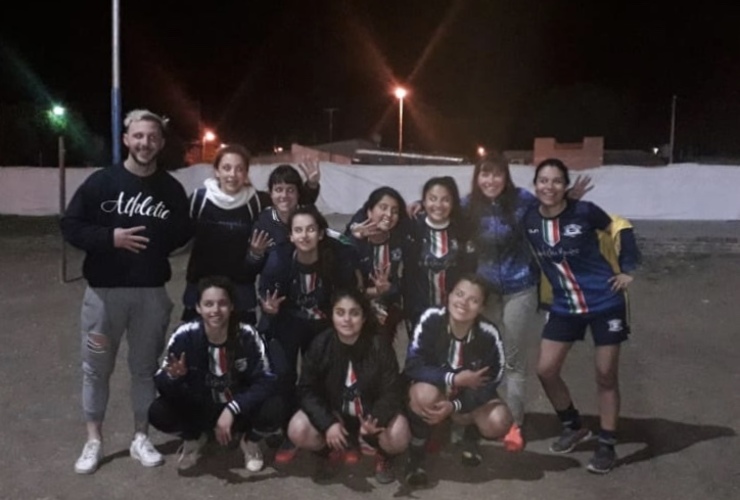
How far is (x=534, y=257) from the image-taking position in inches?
210

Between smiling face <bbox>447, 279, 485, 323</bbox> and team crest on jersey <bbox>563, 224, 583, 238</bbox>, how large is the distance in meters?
0.62

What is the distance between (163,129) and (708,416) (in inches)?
154

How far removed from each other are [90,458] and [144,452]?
0.94 ft

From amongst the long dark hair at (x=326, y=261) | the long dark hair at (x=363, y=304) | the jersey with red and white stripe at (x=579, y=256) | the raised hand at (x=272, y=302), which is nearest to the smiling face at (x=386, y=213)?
the long dark hair at (x=326, y=261)

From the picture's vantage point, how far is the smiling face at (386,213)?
522cm

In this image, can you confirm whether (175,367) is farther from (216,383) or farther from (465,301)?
(465,301)

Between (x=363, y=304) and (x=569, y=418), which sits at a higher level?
(x=363, y=304)

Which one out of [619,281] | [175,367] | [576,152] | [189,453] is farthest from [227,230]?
[576,152]

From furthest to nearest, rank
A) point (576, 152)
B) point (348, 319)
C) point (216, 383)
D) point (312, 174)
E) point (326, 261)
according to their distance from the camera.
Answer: point (576, 152) → point (312, 174) → point (326, 261) → point (216, 383) → point (348, 319)

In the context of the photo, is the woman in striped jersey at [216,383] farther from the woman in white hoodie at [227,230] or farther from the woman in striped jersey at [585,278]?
the woman in striped jersey at [585,278]

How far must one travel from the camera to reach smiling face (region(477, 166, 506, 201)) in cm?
529

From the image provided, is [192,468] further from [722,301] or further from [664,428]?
[722,301]

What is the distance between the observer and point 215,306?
4.76m

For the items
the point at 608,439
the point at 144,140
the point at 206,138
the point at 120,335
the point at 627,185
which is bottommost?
the point at 608,439
